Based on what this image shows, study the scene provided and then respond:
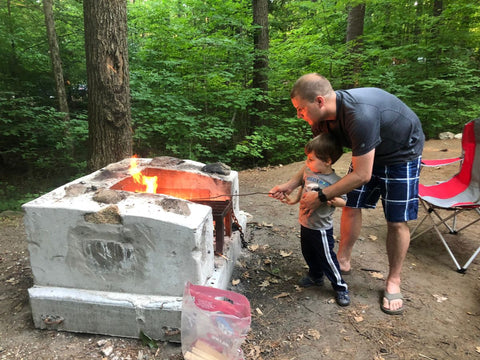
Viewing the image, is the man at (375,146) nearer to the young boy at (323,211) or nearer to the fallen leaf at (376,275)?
the young boy at (323,211)

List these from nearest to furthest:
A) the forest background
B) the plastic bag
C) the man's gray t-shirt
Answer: the plastic bag → the man's gray t-shirt → the forest background

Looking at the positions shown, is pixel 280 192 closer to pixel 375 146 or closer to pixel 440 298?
pixel 375 146

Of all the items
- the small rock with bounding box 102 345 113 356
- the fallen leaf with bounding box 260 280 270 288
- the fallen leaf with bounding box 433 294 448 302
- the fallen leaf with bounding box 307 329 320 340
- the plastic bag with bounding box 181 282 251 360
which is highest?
the plastic bag with bounding box 181 282 251 360

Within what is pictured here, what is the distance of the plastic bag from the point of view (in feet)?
5.56

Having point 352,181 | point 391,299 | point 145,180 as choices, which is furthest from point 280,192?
point 145,180

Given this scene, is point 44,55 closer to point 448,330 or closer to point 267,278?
point 267,278

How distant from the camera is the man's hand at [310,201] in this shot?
85.9 inches

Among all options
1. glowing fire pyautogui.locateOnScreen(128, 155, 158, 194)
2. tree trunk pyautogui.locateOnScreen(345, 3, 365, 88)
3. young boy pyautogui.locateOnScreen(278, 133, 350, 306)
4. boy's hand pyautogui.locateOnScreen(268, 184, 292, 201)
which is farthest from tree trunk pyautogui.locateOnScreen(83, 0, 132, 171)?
tree trunk pyautogui.locateOnScreen(345, 3, 365, 88)

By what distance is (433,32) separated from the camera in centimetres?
837

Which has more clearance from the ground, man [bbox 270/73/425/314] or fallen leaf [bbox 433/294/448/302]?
man [bbox 270/73/425/314]

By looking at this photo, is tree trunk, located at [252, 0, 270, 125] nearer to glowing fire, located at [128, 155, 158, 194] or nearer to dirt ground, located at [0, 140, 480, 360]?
glowing fire, located at [128, 155, 158, 194]

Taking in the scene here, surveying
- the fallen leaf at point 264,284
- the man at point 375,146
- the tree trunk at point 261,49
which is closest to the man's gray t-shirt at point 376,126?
the man at point 375,146

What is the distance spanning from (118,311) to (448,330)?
7.72 ft

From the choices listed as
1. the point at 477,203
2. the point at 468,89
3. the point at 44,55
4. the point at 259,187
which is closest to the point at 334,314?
the point at 477,203
